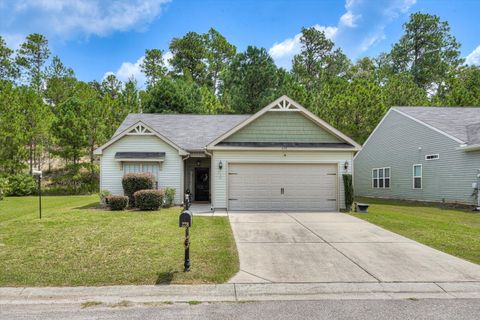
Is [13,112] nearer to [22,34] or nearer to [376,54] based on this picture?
[22,34]

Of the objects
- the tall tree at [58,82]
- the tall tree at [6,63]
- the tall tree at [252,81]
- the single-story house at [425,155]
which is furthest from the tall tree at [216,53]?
the single-story house at [425,155]

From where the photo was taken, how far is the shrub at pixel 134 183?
15.7 m

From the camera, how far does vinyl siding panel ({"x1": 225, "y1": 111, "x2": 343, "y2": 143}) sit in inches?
610

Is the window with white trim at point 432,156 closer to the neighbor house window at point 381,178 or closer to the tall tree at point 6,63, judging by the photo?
the neighbor house window at point 381,178

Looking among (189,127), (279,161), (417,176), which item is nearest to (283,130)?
(279,161)

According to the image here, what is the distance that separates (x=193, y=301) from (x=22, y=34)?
4663 centimetres

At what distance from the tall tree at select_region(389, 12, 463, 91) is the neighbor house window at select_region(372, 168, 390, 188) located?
2807 centimetres

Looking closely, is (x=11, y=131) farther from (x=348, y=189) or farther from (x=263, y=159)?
(x=348, y=189)

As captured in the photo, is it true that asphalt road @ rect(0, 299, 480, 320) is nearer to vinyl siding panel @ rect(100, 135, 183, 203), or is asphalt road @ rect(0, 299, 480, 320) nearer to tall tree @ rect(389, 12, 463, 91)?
vinyl siding panel @ rect(100, 135, 183, 203)

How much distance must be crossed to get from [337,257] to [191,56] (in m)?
43.9

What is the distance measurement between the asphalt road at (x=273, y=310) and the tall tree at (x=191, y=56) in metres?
44.4

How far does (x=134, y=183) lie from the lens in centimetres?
1571

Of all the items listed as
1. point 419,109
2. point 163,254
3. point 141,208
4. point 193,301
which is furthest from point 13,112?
point 419,109

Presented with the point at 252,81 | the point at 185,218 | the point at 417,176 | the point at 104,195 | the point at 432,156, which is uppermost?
the point at 252,81
